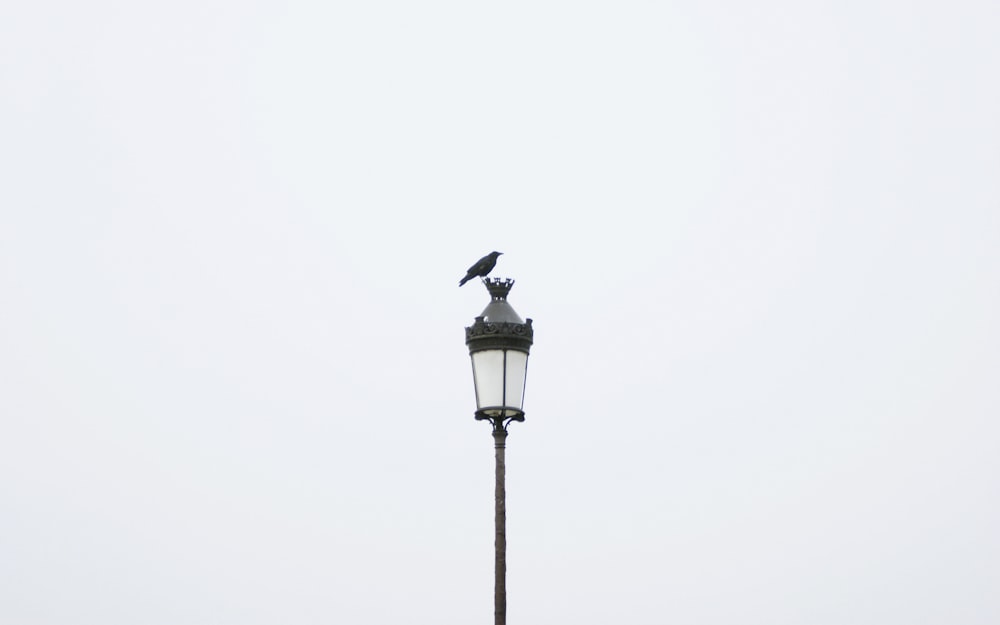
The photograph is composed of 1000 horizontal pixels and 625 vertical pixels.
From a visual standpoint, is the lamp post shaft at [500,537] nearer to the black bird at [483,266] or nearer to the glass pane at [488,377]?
the glass pane at [488,377]

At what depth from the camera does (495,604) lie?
724 inches

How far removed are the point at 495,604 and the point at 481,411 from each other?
1826mm

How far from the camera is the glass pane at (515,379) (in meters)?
18.8

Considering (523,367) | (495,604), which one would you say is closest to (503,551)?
(495,604)

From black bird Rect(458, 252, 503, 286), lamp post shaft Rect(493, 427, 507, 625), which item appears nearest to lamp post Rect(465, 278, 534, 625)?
lamp post shaft Rect(493, 427, 507, 625)

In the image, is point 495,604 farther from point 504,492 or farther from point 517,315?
point 517,315

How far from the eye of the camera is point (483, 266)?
66.9 ft

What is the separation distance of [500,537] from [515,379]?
1.53 m

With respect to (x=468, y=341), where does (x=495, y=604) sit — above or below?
below

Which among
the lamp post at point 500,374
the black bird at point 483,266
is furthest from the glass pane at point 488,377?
the black bird at point 483,266

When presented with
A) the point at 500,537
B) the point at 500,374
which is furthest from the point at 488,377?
the point at 500,537

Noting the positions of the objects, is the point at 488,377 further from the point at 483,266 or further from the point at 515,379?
the point at 483,266

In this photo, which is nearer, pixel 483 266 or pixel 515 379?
pixel 515 379

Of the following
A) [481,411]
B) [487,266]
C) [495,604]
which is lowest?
[495,604]
